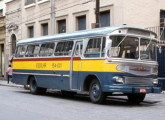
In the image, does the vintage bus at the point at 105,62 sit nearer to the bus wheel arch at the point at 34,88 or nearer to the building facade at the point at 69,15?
the bus wheel arch at the point at 34,88

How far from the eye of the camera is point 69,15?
2525 cm

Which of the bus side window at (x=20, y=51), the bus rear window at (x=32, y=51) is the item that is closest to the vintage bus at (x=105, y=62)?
the bus rear window at (x=32, y=51)

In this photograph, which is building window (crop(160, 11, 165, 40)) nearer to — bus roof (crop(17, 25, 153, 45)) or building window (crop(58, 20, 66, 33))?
building window (crop(58, 20, 66, 33))

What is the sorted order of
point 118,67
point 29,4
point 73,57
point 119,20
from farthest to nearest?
1. point 29,4
2. point 119,20
3. point 73,57
4. point 118,67

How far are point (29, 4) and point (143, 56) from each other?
19.2m

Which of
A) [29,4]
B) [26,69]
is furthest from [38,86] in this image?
[29,4]

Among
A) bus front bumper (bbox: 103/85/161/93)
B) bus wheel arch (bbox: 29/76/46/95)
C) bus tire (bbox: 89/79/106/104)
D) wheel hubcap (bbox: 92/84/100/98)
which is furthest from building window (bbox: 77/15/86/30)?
bus front bumper (bbox: 103/85/161/93)

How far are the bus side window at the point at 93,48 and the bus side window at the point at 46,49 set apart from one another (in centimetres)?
287

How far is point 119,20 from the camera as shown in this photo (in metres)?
20.4

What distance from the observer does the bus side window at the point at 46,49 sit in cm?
1631

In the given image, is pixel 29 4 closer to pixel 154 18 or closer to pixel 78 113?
pixel 154 18

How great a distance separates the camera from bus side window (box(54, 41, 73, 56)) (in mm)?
14928

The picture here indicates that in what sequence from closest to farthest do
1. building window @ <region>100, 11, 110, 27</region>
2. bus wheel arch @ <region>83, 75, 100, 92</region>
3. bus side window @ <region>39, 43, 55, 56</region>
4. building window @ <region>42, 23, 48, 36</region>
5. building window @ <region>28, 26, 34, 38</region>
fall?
1. bus wheel arch @ <region>83, 75, 100, 92</region>
2. bus side window @ <region>39, 43, 55, 56</region>
3. building window @ <region>100, 11, 110, 27</region>
4. building window @ <region>42, 23, 48, 36</region>
5. building window @ <region>28, 26, 34, 38</region>

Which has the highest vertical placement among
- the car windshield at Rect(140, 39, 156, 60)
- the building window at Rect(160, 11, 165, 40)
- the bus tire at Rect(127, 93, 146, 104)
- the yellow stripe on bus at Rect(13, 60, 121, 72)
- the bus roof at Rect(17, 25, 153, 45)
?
the building window at Rect(160, 11, 165, 40)
